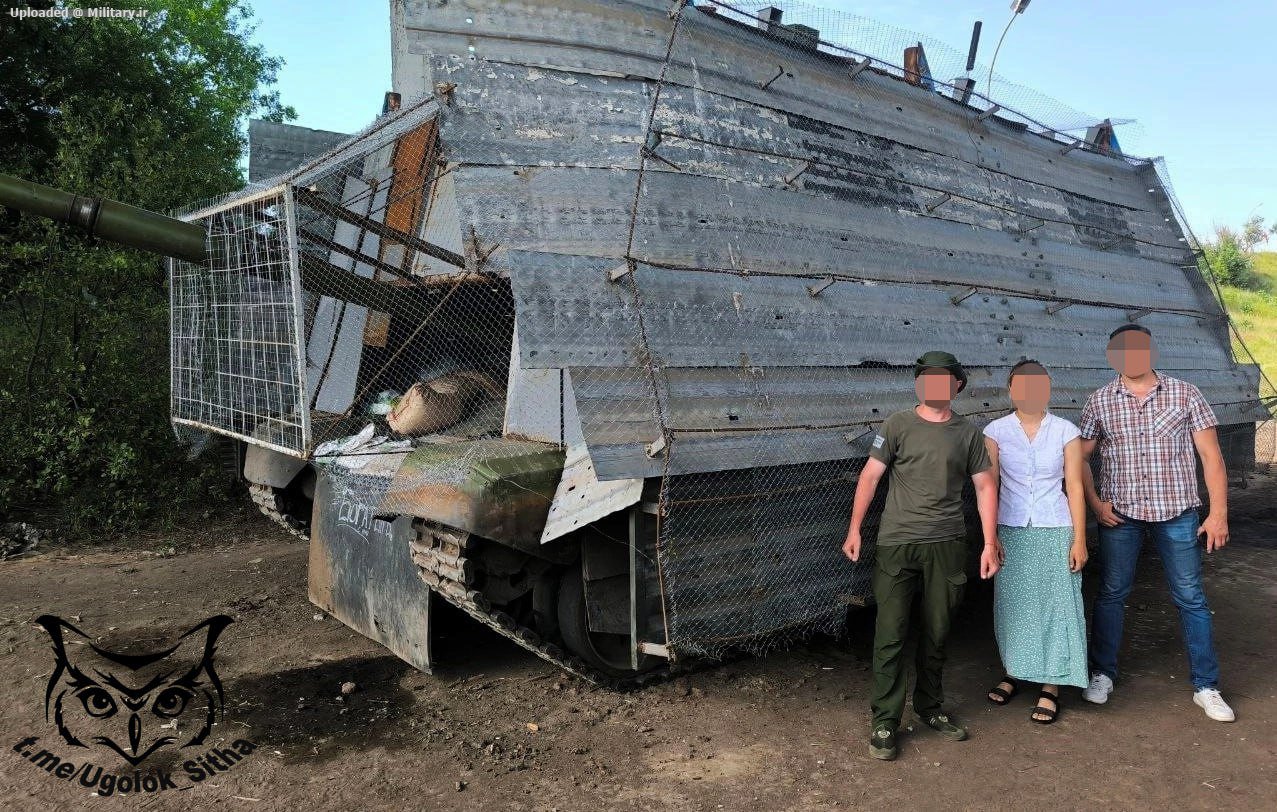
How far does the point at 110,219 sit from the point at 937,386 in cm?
491

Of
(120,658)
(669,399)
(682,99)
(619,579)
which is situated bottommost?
(120,658)

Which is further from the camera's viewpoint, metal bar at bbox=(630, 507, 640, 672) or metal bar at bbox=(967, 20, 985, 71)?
metal bar at bbox=(967, 20, 985, 71)

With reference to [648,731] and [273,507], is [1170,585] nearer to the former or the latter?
[648,731]

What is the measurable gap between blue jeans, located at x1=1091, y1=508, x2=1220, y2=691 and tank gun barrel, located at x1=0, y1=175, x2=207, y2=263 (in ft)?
18.0

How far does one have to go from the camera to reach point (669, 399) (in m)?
4.13

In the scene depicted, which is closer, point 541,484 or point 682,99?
point 541,484

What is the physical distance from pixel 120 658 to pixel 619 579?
304cm

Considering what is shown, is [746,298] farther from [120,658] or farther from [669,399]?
[120,658]

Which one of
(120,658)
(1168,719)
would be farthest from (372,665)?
(1168,719)

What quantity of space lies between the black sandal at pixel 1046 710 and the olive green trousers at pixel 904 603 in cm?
64

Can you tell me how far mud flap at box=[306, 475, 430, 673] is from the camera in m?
4.92

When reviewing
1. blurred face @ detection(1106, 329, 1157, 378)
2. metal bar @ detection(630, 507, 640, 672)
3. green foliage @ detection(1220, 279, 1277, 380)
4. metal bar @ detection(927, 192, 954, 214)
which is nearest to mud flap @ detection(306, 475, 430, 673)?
metal bar @ detection(630, 507, 640, 672)

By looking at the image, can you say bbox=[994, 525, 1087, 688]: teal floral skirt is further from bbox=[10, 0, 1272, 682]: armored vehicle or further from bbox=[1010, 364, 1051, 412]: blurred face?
bbox=[10, 0, 1272, 682]: armored vehicle

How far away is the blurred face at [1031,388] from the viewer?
4.10 m
